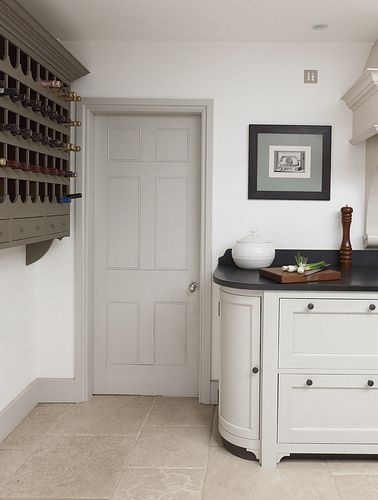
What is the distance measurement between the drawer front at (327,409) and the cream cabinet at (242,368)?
0.46ft

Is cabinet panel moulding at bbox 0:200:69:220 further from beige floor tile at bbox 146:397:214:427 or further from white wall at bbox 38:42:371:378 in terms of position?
beige floor tile at bbox 146:397:214:427

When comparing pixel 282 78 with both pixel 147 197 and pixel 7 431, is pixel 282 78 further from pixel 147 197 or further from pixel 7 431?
pixel 7 431

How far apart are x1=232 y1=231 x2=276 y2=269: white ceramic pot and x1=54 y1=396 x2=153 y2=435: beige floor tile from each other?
116 centimetres

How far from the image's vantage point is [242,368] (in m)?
2.96

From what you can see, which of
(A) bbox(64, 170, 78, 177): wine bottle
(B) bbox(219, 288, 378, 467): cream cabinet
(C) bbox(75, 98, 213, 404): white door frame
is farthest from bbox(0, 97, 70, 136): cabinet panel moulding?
(B) bbox(219, 288, 378, 467): cream cabinet

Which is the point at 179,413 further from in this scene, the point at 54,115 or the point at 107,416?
the point at 54,115

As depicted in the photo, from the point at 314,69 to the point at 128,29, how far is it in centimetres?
121

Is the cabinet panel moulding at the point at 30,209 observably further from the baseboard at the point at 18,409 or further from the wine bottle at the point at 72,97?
the baseboard at the point at 18,409

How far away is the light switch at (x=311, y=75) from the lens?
367 centimetres

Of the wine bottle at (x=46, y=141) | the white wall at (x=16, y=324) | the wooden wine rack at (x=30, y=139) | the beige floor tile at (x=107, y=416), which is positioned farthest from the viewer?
the beige floor tile at (x=107, y=416)

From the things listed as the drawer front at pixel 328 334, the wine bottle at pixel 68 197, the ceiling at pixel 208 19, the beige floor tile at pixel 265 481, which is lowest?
the beige floor tile at pixel 265 481

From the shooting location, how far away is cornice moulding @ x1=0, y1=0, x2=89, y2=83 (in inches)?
96.6

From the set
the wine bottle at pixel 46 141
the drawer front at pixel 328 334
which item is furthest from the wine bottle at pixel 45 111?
the drawer front at pixel 328 334

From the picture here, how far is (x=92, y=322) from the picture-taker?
3.96m
